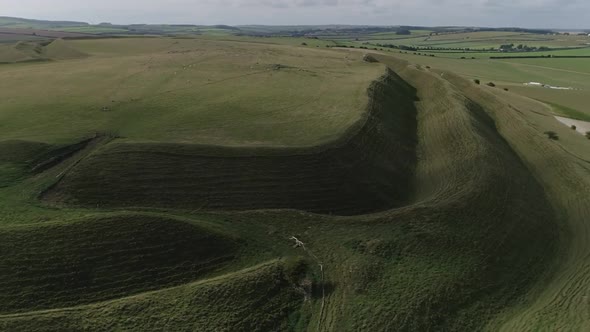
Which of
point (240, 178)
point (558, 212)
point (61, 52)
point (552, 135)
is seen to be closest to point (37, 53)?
point (61, 52)

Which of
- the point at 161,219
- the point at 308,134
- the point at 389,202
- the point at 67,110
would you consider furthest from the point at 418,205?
the point at 67,110

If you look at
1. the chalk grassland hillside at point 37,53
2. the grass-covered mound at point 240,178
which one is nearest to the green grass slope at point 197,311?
the grass-covered mound at point 240,178

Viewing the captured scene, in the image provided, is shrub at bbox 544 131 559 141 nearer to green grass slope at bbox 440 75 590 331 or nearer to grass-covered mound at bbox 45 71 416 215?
green grass slope at bbox 440 75 590 331

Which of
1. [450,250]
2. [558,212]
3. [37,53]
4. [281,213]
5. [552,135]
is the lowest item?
[558,212]

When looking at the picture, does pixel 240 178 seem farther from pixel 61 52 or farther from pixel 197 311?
pixel 61 52

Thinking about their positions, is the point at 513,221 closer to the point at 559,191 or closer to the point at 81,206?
the point at 559,191

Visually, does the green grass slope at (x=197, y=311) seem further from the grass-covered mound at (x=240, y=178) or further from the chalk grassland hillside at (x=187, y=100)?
the chalk grassland hillside at (x=187, y=100)

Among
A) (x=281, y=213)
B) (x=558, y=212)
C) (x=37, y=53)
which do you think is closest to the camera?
(x=281, y=213)
